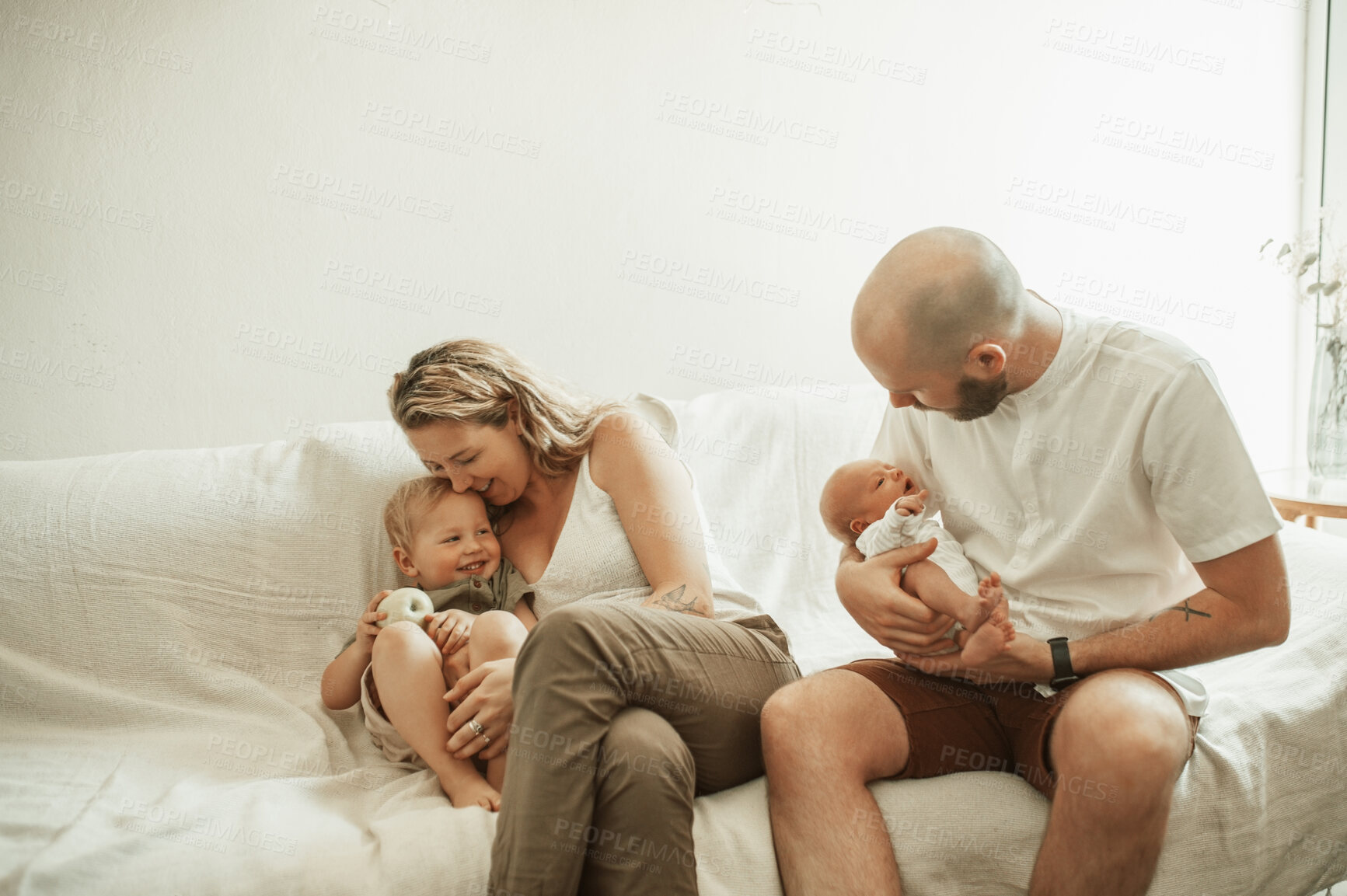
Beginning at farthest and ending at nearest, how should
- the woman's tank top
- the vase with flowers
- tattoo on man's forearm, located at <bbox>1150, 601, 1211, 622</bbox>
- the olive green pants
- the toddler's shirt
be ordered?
the vase with flowers → the toddler's shirt → the woman's tank top → tattoo on man's forearm, located at <bbox>1150, 601, 1211, 622</bbox> → the olive green pants

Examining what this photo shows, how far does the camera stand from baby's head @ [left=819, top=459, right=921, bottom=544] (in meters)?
1.46

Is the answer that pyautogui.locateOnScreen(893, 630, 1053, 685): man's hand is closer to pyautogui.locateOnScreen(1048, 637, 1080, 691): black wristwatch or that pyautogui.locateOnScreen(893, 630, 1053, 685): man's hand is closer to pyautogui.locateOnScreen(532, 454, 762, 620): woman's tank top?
pyautogui.locateOnScreen(1048, 637, 1080, 691): black wristwatch

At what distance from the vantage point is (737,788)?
1359 millimetres

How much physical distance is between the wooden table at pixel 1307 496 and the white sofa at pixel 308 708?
0.38 metres

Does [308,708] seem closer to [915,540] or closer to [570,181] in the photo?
[915,540]

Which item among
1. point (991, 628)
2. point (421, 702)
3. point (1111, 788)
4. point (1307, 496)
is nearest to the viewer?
point (1111, 788)

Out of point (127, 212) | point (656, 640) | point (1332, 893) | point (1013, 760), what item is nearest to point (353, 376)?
point (127, 212)

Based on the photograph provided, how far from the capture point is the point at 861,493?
4.79 feet

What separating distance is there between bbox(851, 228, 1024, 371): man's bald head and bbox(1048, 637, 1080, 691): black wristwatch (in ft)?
1.35

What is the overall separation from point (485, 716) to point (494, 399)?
55 cm

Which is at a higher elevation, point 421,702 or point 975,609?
point 975,609

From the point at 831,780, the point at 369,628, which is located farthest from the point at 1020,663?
the point at 369,628

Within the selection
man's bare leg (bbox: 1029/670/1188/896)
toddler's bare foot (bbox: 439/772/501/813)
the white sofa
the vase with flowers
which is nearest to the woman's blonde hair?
the white sofa

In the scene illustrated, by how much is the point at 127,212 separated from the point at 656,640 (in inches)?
60.3
